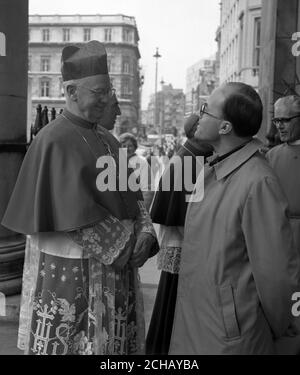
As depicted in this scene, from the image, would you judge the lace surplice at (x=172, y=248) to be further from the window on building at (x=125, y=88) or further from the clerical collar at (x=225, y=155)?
the window on building at (x=125, y=88)

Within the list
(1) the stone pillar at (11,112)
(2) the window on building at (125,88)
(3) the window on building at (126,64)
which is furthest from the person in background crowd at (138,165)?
(2) the window on building at (125,88)

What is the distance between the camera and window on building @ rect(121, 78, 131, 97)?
80.7m

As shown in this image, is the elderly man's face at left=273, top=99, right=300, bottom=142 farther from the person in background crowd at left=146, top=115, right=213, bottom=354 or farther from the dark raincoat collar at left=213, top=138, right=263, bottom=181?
the dark raincoat collar at left=213, top=138, right=263, bottom=181

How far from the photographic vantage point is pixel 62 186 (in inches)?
91.7

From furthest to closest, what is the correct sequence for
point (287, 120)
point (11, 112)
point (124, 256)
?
point (11, 112) → point (287, 120) → point (124, 256)

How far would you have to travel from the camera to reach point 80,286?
2396 mm

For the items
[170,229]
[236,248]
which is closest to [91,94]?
[236,248]

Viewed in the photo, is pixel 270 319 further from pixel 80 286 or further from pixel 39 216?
pixel 39 216

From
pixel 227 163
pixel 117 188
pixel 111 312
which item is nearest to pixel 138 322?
pixel 111 312

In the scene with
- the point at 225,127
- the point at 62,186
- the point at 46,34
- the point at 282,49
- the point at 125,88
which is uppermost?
the point at 46,34

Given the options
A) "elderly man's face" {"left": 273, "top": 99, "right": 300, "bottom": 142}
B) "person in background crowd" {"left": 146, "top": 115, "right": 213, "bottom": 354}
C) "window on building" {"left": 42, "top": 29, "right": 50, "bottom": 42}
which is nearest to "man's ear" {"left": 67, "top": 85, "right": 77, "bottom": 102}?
"person in background crowd" {"left": 146, "top": 115, "right": 213, "bottom": 354}

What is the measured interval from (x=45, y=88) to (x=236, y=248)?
77264 millimetres

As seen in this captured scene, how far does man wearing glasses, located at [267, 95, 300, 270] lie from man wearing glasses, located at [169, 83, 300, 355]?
5.03ft

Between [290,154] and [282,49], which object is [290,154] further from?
[282,49]
